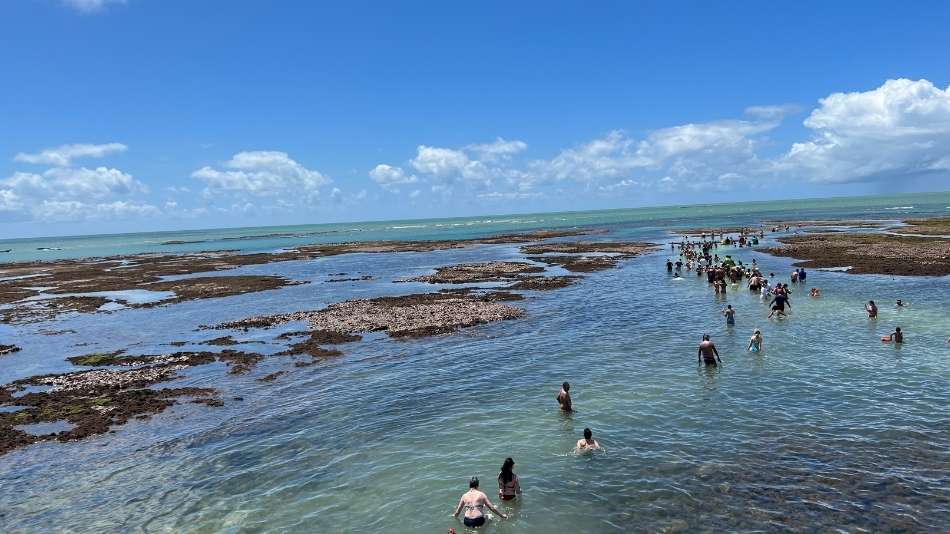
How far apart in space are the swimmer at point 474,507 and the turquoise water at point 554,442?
0.38 metres

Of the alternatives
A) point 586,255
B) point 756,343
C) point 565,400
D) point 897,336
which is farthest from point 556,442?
point 586,255

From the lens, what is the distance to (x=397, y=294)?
53125mm

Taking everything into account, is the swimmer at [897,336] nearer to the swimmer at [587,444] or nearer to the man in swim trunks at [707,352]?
the man in swim trunks at [707,352]

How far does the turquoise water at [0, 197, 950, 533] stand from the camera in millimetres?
13945

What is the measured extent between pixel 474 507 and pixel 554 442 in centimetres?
501

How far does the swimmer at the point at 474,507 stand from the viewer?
44.1 feet

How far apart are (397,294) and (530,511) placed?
4025 cm

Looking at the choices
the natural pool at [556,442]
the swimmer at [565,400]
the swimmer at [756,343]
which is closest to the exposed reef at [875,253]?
the natural pool at [556,442]

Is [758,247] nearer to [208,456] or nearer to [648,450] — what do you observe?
[648,450]

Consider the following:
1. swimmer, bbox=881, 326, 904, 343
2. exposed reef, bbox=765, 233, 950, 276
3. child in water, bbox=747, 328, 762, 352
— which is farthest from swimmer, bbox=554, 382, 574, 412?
exposed reef, bbox=765, 233, 950, 276

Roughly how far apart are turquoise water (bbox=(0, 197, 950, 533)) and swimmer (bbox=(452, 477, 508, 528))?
1.26ft

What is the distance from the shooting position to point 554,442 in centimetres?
1784

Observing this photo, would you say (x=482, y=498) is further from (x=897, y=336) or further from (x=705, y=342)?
(x=897, y=336)

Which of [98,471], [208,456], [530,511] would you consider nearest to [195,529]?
[208,456]
